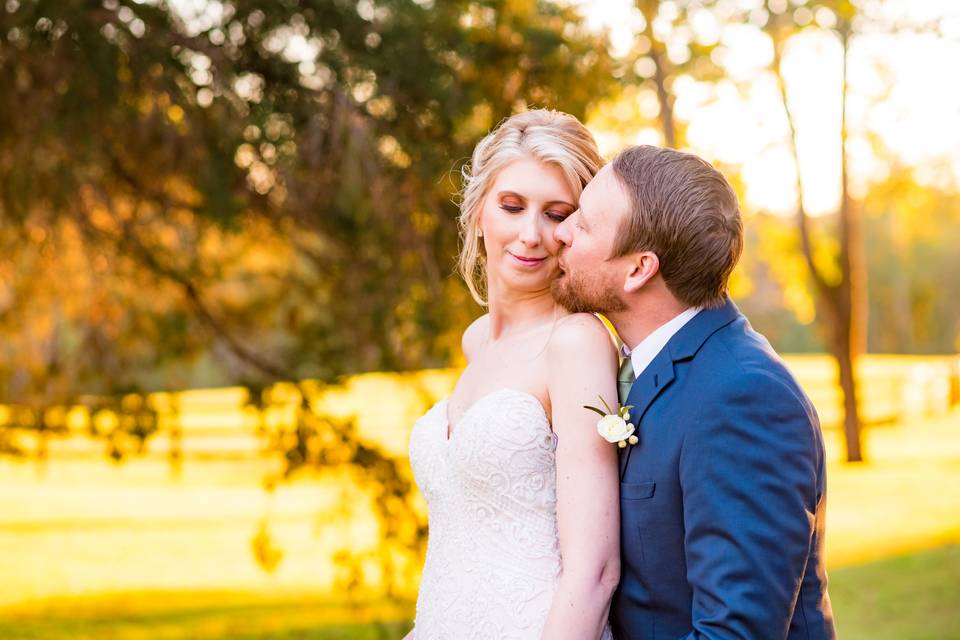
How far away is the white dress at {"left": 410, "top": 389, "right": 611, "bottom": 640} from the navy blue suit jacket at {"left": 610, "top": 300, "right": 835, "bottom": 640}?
337mm

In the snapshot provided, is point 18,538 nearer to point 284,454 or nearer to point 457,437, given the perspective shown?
point 284,454

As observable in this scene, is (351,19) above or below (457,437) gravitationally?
above

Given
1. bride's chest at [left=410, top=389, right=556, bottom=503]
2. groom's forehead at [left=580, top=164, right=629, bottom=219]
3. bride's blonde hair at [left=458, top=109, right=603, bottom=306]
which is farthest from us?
bride's blonde hair at [left=458, top=109, right=603, bottom=306]

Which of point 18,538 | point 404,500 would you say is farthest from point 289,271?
point 18,538

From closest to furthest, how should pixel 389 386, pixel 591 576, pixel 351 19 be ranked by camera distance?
pixel 591 576 < pixel 351 19 < pixel 389 386

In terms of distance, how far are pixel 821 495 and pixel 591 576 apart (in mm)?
511

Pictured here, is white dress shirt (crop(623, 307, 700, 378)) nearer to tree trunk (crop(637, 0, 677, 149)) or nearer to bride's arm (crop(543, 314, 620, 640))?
bride's arm (crop(543, 314, 620, 640))

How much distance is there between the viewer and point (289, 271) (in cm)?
726

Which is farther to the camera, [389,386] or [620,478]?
[389,386]

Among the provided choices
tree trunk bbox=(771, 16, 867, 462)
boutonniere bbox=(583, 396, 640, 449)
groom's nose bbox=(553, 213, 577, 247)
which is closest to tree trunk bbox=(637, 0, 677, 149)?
groom's nose bbox=(553, 213, 577, 247)

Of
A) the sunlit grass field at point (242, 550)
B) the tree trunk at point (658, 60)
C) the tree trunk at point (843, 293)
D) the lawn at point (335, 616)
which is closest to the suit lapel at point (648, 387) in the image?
the tree trunk at point (658, 60)

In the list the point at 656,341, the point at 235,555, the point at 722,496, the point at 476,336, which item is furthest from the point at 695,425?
the point at 235,555

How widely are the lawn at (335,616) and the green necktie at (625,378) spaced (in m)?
7.76

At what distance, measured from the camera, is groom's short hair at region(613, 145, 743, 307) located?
2246 mm
